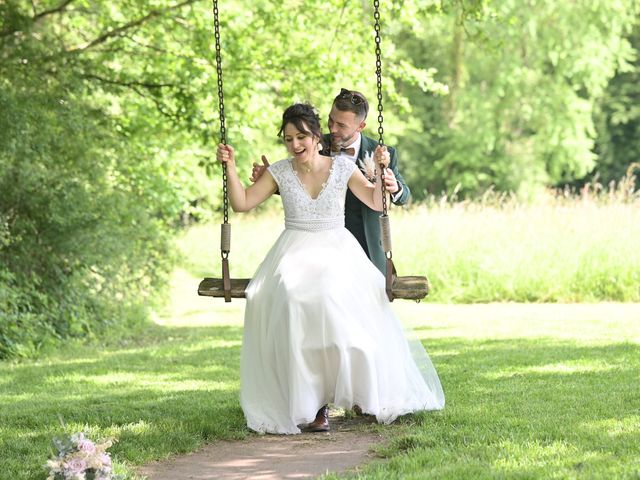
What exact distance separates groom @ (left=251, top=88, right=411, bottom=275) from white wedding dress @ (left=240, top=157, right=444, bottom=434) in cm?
28

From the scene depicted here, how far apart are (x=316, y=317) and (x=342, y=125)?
1.26 meters

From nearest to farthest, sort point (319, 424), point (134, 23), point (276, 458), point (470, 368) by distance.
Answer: point (276, 458)
point (319, 424)
point (470, 368)
point (134, 23)

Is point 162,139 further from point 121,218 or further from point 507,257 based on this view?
point 507,257

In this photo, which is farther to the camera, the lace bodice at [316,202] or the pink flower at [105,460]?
the lace bodice at [316,202]

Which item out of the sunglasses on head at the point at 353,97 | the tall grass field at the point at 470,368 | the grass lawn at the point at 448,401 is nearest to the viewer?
the grass lawn at the point at 448,401

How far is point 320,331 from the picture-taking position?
5.97 m

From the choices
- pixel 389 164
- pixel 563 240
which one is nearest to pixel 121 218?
pixel 563 240

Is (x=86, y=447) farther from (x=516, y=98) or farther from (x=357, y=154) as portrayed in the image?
(x=516, y=98)

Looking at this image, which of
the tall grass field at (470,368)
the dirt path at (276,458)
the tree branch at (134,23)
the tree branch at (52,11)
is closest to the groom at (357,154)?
the tall grass field at (470,368)

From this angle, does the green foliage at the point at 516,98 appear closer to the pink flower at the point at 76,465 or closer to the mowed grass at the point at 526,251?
the mowed grass at the point at 526,251

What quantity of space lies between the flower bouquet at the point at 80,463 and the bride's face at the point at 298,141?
2.14 m

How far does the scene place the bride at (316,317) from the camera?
19.6 feet

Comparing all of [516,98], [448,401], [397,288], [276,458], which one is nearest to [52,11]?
[448,401]

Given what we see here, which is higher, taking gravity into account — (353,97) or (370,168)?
(353,97)
